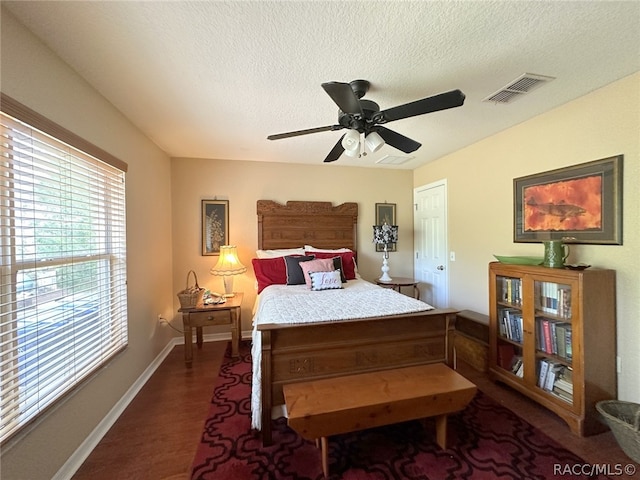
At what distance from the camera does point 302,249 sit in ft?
12.0

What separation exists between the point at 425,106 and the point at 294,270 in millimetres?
2178

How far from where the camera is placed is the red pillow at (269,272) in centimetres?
314

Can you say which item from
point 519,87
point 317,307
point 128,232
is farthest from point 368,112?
point 128,232

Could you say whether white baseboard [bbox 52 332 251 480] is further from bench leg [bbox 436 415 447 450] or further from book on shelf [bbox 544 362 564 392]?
book on shelf [bbox 544 362 564 392]

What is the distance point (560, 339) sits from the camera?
200 cm

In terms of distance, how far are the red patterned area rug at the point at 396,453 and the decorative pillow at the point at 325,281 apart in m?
1.27

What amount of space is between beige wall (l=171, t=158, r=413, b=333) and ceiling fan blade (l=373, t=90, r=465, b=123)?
2.19 m

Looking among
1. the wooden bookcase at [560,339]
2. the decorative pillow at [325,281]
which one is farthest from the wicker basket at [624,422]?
the decorative pillow at [325,281]

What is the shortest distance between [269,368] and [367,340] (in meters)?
0.72

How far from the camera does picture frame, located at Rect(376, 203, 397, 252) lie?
415 centimetres

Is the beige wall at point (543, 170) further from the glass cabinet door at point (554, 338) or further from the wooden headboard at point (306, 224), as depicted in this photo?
the wooden headboard at point (306, 224)

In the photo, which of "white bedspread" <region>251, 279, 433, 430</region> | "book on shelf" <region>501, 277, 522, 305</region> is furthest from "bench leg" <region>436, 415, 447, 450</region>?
"book on shelf" <region>501, 277, 522, 305</region>

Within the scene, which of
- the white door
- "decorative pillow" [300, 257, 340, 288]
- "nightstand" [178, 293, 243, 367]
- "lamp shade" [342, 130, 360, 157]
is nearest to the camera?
"lamp shade" [342, 130, 360, 157]

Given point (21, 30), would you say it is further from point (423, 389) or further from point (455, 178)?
point (455, 178)
